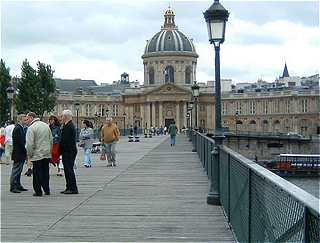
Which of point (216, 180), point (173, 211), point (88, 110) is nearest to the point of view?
point (173, 211)

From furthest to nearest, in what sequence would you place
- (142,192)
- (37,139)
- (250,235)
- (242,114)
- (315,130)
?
(242,114)
(315,130)
(142,192)
(37,139)
(250,235)

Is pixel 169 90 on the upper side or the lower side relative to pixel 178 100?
upper

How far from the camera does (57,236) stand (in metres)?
9.17

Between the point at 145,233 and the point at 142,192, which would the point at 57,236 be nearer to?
the point at 145,233

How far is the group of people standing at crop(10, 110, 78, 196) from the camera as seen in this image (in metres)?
13.8

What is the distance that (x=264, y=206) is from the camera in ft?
20.9

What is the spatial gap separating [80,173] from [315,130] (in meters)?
141

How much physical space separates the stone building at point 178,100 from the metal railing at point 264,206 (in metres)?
145

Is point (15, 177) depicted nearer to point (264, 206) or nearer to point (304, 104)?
point (264, 206)

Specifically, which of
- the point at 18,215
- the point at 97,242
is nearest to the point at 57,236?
the point at 97,242

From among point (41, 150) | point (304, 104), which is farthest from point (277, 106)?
point (41, 150)

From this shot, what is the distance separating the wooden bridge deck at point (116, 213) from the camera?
30.6ft

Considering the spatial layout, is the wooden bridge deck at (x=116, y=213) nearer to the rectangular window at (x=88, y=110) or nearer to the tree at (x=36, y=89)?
the tree at (x=36, y=89)

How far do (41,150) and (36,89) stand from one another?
242 ft
